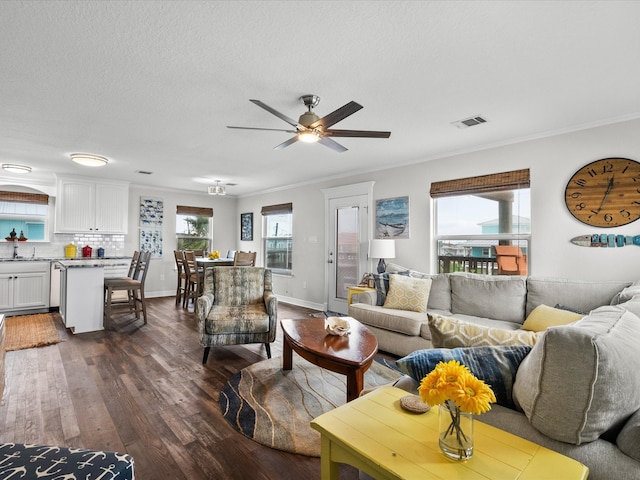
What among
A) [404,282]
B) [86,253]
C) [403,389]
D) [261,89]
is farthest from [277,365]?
[86,253]

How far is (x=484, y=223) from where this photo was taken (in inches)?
158

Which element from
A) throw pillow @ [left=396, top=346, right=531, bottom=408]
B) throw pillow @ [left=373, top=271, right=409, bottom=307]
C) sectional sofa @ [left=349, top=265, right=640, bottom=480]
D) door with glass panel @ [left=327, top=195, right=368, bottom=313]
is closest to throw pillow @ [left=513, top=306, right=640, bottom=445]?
sectional sofa @ [left=349, top=265, right=640, bottom=480]

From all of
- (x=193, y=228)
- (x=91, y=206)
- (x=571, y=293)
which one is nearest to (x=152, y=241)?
(x=193, y=228)

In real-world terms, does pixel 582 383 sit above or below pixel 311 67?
below

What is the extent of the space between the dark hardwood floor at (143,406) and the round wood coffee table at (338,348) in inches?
20.0

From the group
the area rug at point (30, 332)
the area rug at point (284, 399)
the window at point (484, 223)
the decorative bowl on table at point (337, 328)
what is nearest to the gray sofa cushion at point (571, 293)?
the window at point (484, 223)

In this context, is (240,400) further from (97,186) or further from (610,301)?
(97,186)

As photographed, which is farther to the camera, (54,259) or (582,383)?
(54,259)

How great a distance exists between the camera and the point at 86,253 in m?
6.11

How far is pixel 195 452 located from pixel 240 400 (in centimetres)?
60

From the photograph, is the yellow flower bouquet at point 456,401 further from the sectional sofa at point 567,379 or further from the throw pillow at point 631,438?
the throw pillow at point 631,438

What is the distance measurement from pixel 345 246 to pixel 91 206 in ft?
15.5

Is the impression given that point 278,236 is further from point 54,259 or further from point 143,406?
point 143,406

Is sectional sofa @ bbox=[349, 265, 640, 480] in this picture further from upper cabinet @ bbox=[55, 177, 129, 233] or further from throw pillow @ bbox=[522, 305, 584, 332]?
upper cabinet @ bbox=[55, 177, 129, 233]
